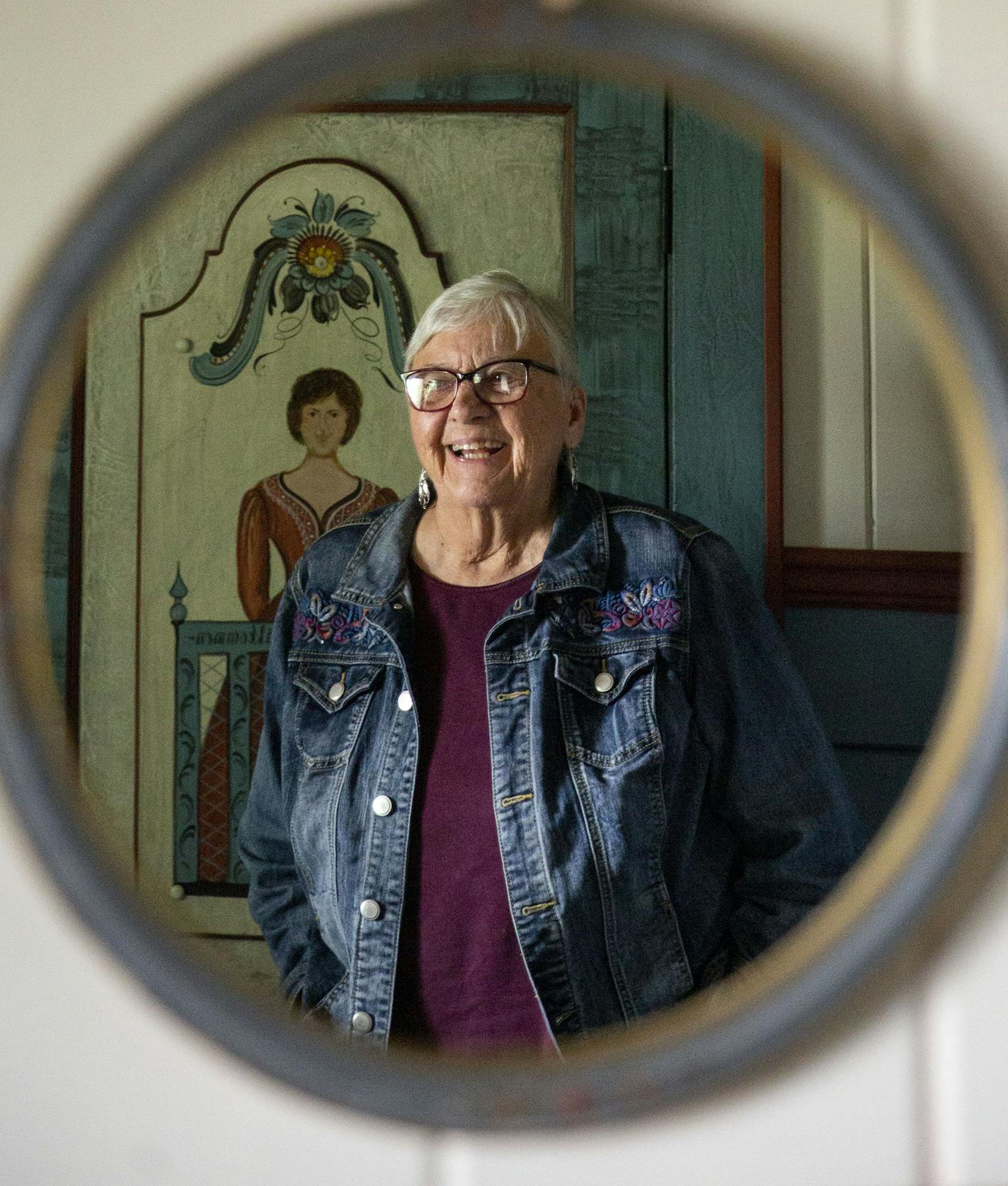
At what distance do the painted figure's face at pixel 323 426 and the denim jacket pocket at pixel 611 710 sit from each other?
15 centimetres

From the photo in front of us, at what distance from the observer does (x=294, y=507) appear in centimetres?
46

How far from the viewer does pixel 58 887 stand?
34 cm

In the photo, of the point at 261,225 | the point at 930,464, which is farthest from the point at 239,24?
the point at 930,464

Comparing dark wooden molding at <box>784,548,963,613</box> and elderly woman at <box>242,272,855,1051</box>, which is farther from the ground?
dark wooden molding at <box>784,548,963,613</box>

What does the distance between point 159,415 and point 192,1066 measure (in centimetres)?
26

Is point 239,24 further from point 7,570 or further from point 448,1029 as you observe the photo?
point 448,1029

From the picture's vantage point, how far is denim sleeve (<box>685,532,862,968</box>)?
40 cm

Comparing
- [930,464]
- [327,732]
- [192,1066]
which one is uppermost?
[930,464]

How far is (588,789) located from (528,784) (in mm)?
24

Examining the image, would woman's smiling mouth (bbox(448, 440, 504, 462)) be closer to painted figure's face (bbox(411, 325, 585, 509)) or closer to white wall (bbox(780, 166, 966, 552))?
painted figure's face (bbox(411, 325, 585, 509))

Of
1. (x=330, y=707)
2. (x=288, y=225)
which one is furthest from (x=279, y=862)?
(x=288, y=225)

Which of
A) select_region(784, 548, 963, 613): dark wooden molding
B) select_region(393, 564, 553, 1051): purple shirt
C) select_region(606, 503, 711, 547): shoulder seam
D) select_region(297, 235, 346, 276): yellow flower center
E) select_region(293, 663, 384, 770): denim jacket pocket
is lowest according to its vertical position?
select_region(393, 564, 553, 1051): purple shirt

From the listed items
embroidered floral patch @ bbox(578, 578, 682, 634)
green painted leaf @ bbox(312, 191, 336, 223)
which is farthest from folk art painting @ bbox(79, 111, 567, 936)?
embroidered floral patch @ bbox(578, 578, 682, 634)

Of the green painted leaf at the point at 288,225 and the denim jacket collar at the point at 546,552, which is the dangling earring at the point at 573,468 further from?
the green painted leaf at the point at 288,225
